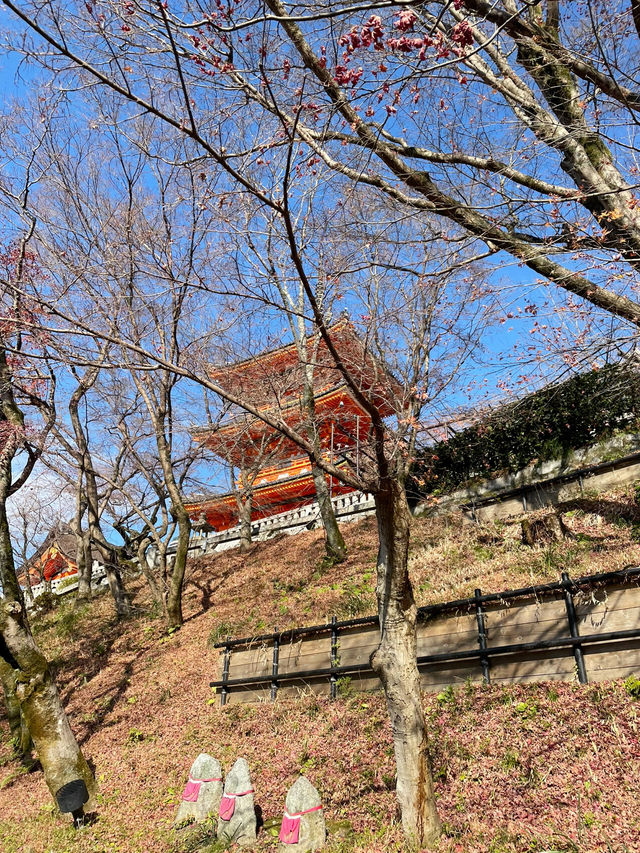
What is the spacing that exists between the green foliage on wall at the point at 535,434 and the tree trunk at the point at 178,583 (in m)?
5.46

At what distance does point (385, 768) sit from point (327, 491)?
821 cm

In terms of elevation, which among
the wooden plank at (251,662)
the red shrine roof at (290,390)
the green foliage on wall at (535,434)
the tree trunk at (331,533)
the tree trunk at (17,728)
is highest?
the red shrine roof at (290,390)

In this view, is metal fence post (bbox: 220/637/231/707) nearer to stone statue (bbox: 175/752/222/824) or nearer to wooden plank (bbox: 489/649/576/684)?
stone statue (bbox: 175/752/222/824)

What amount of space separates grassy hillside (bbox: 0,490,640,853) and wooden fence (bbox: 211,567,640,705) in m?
0.27

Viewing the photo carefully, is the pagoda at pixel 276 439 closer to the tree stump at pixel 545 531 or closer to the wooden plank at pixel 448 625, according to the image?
the tree stump at pixel 545 531

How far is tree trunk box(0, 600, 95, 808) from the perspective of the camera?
7.97 meters

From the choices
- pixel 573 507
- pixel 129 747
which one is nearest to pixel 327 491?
pixel 573 507

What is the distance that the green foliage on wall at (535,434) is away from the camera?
12516mm

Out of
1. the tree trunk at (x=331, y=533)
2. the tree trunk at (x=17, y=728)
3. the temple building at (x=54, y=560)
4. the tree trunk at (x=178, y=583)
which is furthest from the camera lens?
the temple building at (x=54, y=560)

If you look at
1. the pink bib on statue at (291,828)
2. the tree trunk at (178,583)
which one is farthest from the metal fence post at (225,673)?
the pink bib on statue at (291,828)

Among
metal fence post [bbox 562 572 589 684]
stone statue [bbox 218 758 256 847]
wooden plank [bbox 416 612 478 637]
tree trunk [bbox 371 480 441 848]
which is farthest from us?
wooden plank [bbox 416 612 478 637]

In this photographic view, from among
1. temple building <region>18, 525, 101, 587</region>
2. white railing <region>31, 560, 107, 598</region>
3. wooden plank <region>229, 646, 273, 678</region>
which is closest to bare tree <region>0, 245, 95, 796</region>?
wooden plank <region>229, 646, 273, 678</region>

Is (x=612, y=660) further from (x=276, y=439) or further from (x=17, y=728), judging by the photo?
(x=276, y=439)

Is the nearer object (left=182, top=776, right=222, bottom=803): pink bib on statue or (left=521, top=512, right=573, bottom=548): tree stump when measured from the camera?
(left=182, top=776, right=222, bottom=803): pink bib on statue
